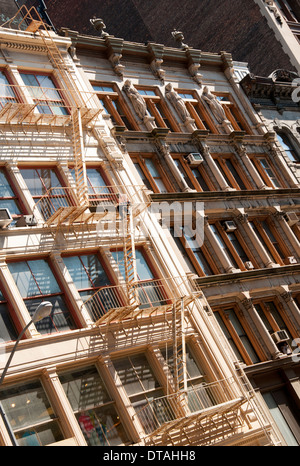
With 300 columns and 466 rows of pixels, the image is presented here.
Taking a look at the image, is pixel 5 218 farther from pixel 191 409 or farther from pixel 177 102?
pixel 177 102

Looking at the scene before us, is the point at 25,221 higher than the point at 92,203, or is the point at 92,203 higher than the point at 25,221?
the point at 92,203

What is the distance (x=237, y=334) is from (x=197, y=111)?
12489 mm

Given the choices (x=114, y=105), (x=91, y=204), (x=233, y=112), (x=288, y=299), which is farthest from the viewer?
(x=233, y=112)

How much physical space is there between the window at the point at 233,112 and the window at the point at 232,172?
2462 mm

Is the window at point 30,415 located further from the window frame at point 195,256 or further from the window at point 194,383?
the window frame at point 195,256

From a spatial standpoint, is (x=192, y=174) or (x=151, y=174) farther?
(x=192, y=174)

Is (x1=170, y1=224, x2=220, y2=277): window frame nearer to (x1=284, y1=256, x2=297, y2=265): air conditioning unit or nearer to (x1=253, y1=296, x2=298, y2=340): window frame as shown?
(x1=253, y1=296, x2=298, y2=340): window frame

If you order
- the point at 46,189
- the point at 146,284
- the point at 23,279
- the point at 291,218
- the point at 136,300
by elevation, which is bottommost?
the point at 136,300

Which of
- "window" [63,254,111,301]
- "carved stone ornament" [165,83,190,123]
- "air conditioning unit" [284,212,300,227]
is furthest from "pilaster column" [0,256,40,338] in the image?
"air conditioning unit" [284,212,300,227]

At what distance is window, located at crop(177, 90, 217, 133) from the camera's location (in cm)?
3166

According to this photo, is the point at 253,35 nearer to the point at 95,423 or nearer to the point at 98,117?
the point at 98,117

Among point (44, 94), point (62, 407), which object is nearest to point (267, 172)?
point (44, 94)

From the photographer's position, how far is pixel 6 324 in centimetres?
1942

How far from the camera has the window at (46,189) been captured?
896 inches
